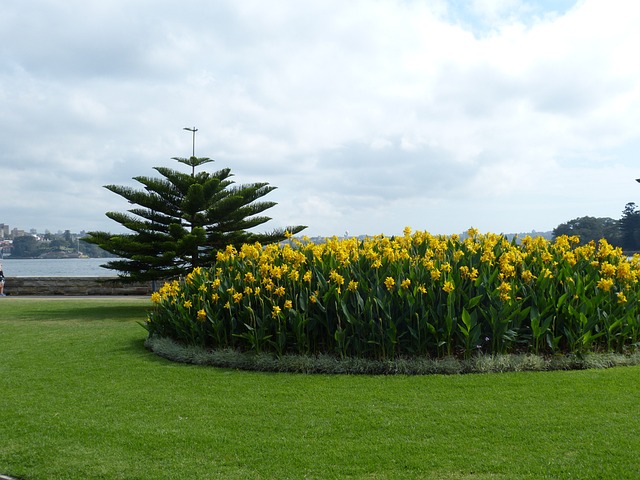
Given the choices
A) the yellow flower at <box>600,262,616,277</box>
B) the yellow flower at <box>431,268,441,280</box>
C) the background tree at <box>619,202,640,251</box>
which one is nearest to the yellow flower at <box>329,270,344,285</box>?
the yellow flower at <box>431,268,441,280</box>

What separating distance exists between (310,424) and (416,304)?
2103mm

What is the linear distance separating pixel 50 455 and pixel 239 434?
1147 mm

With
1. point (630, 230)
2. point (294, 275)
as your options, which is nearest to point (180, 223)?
point (294, 275)

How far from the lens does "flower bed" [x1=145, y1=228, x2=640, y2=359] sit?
5789 millimetres

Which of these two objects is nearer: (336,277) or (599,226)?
(336,277)

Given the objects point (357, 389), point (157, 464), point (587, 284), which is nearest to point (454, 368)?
point (357, 389)

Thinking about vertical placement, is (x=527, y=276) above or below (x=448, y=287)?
above

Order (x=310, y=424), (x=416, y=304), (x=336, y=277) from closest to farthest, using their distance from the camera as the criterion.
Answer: (x=310, y=424)
(x=416, y=304)
(x=336, y=277)

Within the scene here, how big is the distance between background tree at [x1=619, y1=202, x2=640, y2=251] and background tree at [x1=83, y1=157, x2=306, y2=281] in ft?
51.7

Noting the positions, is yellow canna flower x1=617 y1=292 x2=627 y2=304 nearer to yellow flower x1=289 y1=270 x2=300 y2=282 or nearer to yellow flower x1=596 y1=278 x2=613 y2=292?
yellow flower x1=596 y1=278 x2=613 y2=292

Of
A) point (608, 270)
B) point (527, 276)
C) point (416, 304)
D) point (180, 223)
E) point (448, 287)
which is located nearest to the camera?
point (448, 287)

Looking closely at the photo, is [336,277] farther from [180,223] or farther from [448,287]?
[180,223]

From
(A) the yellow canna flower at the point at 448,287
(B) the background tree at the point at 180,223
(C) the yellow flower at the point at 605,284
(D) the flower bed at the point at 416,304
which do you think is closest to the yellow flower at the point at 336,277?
(D) the flower bed at the point at 416,304

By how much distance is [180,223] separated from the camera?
13.9 meters
